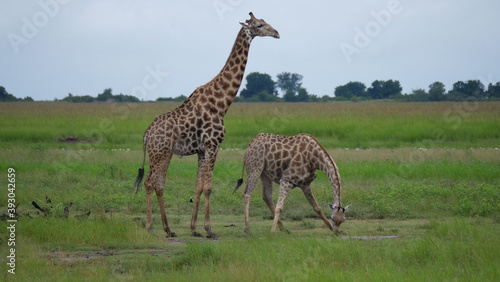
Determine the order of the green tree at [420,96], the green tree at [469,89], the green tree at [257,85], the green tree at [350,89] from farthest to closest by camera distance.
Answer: the green tree at [350,89] < the green tree at [257,85] < the green tree at [420,96] < the green tree at [469,89]

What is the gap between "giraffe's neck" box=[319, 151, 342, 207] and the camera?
9.42 metres

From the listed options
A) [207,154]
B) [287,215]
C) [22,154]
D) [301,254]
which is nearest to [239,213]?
[287,215]

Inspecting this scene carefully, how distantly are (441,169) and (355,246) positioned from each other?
9008mm

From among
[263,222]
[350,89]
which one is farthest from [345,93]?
[263,222]

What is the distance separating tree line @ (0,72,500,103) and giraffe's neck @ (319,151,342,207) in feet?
163

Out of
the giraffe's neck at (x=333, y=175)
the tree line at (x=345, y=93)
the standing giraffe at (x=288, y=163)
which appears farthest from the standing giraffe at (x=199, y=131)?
the tree line at (x=345, y=93)

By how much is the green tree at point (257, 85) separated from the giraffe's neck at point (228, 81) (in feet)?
218

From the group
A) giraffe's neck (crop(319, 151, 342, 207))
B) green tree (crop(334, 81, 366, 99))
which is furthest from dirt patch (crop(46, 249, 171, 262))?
green tree (crop(334, 81, 366, 99))

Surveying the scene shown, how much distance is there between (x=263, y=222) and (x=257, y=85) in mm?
67542

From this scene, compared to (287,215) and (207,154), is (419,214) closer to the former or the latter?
(287,215)

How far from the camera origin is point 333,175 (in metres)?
9.62

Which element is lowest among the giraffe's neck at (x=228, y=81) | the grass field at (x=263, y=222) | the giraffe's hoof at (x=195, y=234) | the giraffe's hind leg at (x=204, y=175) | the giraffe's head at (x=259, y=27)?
the giraffe's hoof at (x=195, y=234)

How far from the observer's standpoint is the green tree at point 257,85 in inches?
3063

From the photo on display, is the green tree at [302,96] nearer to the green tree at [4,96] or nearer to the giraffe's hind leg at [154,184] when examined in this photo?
the green tree at [4,96]
